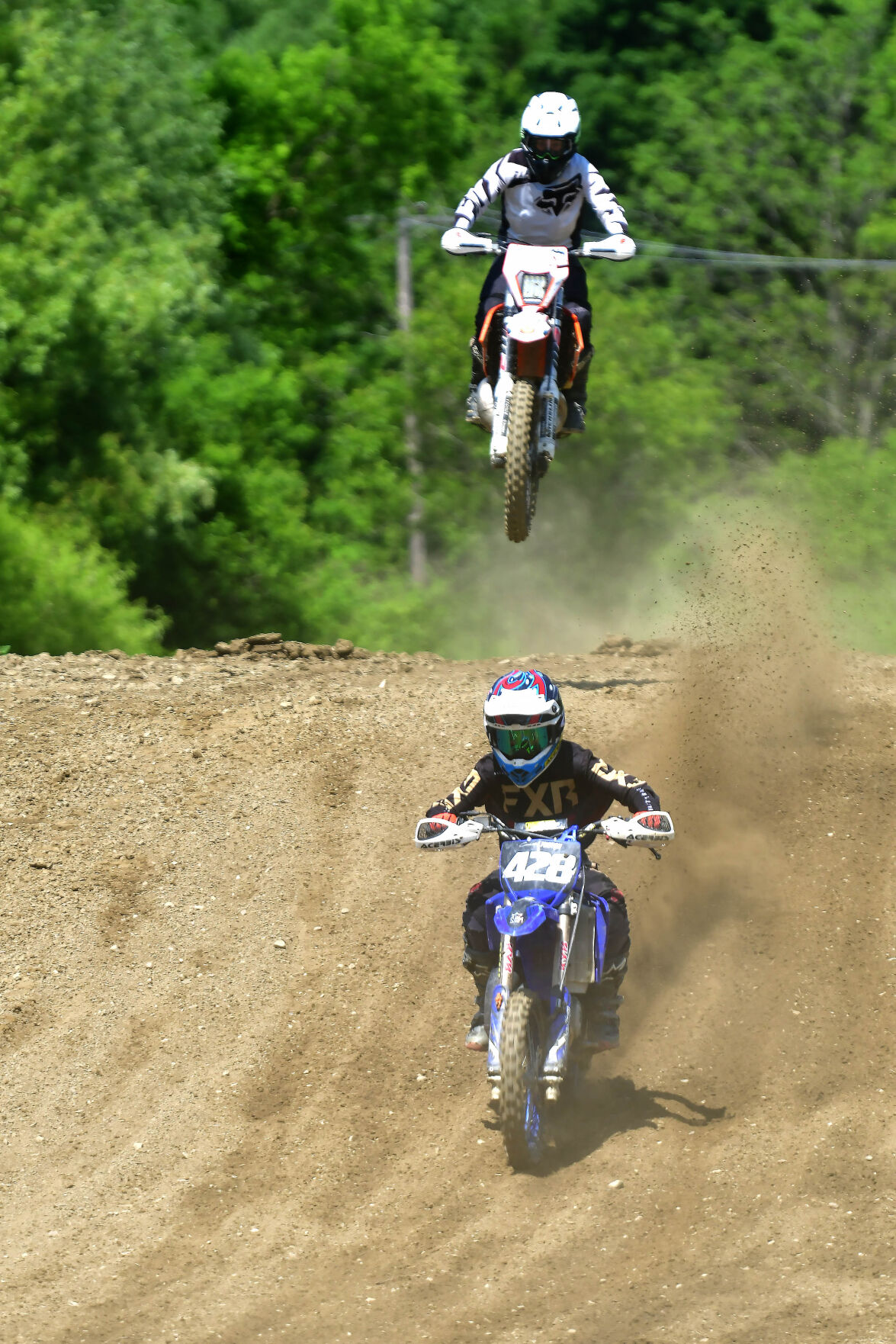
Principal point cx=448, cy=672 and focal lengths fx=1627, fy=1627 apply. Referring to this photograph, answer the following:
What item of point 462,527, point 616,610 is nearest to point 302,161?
point 462,527

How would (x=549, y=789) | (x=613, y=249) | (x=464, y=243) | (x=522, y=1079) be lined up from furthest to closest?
(x=464, y=243) → (x=613, y=249) → (x=549, y=789) → (x=522, y=1079)

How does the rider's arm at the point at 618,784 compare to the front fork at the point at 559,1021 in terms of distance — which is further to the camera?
the rider's arm at the point at 618,784

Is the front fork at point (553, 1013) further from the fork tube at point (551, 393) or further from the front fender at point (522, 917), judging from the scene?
the fork tube at point (551, 393)

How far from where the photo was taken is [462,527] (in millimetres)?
39125

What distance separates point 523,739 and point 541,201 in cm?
477

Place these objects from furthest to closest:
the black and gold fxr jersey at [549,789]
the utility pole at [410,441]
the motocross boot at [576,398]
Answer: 1. the utility pole at [410,441]
2. the motocross boot at [576,398]
3. the black and gold fxr jersey at [549,789]

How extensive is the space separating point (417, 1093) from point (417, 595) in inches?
1108

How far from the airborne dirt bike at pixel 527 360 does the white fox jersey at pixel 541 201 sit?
0.20 metres

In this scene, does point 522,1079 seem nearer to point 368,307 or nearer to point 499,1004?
point 499,1004

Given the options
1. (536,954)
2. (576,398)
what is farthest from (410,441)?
(536,954)

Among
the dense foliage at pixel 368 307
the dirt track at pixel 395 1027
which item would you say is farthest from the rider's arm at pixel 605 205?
the dense foliage at pixel 368 307

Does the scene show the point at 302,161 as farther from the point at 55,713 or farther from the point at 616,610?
the point at 55,713

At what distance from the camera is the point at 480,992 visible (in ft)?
26.9

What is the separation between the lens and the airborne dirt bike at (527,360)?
35.4ft
